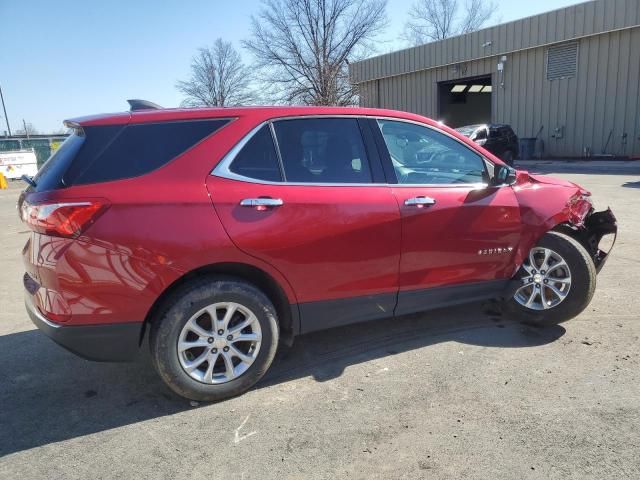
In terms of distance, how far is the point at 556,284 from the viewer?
3.96 metres

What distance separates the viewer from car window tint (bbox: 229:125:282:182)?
Answer: 9.84 feet

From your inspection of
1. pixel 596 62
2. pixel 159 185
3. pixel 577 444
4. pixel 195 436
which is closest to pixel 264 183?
pixel 159 185

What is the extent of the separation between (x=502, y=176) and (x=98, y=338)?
304 centimetres

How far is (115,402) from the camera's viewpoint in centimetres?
308

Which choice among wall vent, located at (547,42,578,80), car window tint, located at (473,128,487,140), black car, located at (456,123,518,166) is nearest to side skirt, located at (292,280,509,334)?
black car, located at (456,123,518,166)

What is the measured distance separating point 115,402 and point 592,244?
419 cm

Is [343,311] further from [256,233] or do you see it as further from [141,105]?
[141,105]

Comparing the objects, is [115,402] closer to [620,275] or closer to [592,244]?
[592,244]

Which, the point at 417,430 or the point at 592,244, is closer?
the point at 417,430

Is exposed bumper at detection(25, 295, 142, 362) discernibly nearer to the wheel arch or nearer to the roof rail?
the wheel arch

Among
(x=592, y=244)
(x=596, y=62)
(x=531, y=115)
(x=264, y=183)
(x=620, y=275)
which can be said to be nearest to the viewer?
(x=264, y=183)

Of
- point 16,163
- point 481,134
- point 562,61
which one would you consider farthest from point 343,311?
point 16,163

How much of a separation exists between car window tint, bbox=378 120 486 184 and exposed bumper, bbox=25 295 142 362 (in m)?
2.10

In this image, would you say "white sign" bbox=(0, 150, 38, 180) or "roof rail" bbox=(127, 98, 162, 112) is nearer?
"roof rail" bbox=(127, 98, 162, 112)
